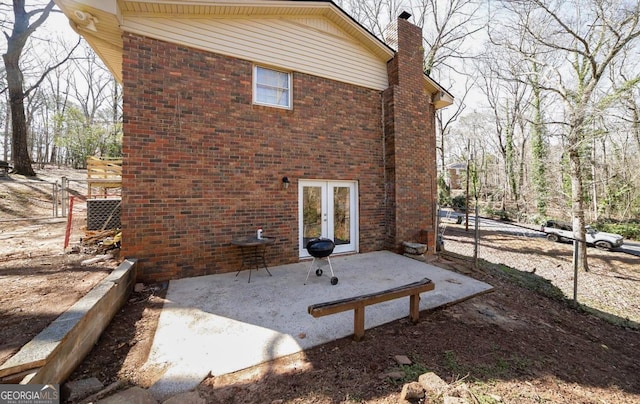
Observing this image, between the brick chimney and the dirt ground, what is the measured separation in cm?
270

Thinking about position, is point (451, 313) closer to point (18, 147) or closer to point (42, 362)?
point (42, 362)

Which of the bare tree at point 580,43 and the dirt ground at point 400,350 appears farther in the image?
the bare tree at point 580,43

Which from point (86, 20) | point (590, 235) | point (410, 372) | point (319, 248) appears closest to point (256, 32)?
point (86, 20)

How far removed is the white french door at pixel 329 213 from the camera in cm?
660

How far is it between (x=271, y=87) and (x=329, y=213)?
11.7 ft

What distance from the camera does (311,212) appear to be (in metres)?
6.71

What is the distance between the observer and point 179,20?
5270 millimetres

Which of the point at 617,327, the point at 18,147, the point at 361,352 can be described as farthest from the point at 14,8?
the point at 617,327

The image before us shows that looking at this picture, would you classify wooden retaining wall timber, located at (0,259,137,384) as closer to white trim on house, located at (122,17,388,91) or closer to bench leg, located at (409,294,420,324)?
bench leg, located at (409,294,420,324)

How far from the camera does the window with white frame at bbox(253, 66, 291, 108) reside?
6062mm

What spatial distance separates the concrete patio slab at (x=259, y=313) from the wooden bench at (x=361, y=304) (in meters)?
0.20

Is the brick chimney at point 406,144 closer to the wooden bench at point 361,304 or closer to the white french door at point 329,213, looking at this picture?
the white french door at point 329,213

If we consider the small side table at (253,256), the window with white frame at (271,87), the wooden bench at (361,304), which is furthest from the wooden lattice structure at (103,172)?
the wooden bench at (361,304)

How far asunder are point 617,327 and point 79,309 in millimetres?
9139
